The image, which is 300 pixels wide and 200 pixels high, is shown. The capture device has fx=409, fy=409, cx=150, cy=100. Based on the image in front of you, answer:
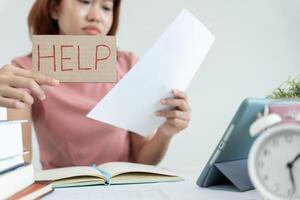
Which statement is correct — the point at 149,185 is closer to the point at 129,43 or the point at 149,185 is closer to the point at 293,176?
the point at 293,176

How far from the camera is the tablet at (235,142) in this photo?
59cm

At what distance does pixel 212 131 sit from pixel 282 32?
0.55 metres

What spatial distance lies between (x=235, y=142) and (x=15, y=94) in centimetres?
44

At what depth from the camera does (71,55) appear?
76cm

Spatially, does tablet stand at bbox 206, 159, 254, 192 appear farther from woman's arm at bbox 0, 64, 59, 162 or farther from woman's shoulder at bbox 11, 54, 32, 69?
woman's shoulder at bbox 11, 54, 32, 69

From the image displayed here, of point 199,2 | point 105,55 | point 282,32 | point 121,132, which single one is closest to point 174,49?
point 105,55

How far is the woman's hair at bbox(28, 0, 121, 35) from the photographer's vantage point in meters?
1.31

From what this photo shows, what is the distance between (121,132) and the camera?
1308mm

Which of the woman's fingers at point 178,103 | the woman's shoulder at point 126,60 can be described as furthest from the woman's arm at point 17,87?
the woman's shoulder at point 126,60

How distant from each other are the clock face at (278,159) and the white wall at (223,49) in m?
1.23

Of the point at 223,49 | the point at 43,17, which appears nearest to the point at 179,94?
the point at 43,17

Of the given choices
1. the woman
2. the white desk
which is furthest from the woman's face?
the white desk

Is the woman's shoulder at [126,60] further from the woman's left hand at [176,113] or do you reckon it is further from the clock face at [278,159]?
the clock face at [278,159]

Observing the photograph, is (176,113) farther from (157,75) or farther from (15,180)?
(15,180)
